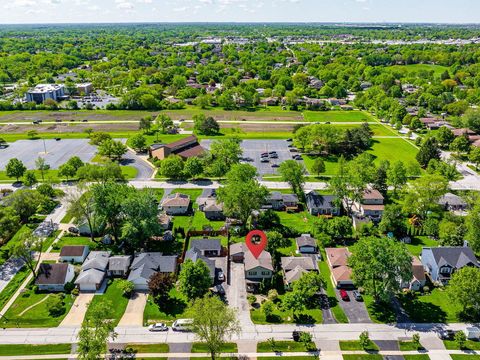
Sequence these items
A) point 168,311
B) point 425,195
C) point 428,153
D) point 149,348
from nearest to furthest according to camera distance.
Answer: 1. point 149,348
2. point 168,311
3. point 425,195
4. point 428,153

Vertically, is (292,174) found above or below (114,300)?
above

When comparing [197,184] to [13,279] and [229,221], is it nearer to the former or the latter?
[229,221]

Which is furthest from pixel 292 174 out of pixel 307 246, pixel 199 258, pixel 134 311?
pixel 134 311

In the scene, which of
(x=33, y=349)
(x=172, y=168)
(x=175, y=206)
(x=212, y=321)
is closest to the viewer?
(x=212, y=321)

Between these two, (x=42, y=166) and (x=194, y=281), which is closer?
(x=194, y=281)

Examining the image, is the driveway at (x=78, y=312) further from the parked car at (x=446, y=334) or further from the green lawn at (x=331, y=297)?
the parked car at (x=446, y=334)

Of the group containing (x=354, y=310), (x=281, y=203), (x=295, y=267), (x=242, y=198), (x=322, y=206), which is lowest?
(x=354, y=310)

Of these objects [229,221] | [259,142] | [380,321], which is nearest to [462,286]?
[380,321]

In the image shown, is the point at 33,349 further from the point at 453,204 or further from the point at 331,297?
the point at 453,204
